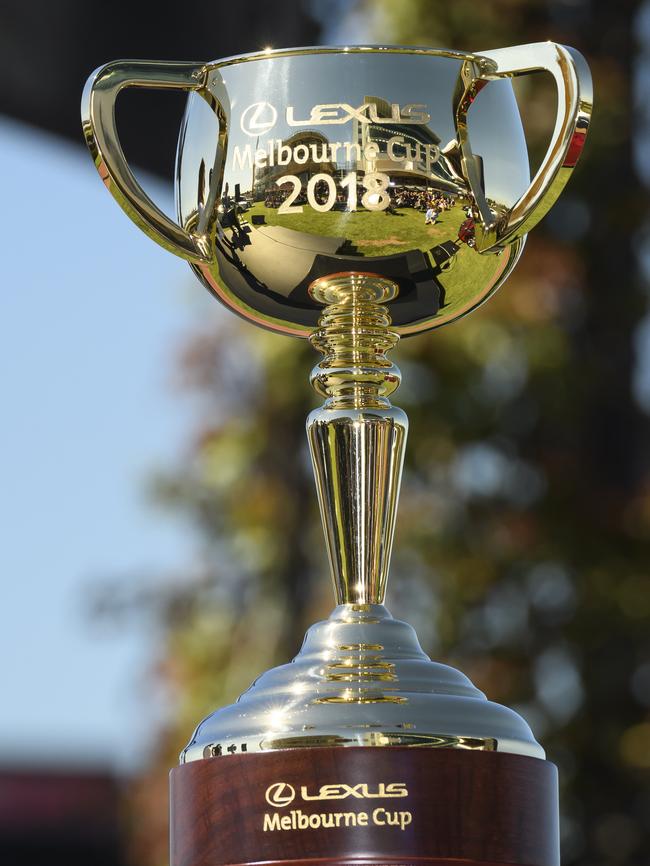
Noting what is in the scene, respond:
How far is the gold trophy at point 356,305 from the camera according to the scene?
3.76 feet

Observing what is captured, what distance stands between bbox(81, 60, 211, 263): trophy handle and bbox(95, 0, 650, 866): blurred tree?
14.6ft

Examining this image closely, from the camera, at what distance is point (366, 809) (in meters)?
1.13

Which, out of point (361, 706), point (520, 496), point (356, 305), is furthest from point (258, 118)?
point (520, 496)

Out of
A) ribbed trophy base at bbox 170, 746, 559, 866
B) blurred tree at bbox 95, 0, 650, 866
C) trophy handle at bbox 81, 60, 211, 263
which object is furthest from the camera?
blurred tree at bbox 95, 0, 650, 866

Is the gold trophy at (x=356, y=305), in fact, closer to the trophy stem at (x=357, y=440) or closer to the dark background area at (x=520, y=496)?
the trophy stem at (x=357, y=440)

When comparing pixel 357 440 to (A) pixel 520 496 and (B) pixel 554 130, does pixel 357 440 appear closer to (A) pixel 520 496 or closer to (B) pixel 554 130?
(B) pixel 554 130

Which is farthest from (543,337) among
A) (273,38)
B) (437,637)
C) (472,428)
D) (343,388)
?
(343,388)

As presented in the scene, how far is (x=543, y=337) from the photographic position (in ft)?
19.6

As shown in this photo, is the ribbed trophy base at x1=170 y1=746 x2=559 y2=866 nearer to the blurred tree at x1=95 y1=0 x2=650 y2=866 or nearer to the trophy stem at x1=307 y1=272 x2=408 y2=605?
the trophy stem at x1=307 y1=272 x2=408 y2=605

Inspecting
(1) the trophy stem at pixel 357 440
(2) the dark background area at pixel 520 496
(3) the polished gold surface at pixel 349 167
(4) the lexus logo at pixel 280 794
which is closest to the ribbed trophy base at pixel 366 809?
(4) the lexus logo at pixel 280 794

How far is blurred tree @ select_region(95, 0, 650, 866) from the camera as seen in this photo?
568cm

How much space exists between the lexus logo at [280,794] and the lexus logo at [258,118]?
46cm

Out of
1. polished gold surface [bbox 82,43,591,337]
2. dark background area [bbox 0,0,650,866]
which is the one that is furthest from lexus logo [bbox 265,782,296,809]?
dark background area [bbox 0,0,650,866]

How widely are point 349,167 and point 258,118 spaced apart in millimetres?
77
